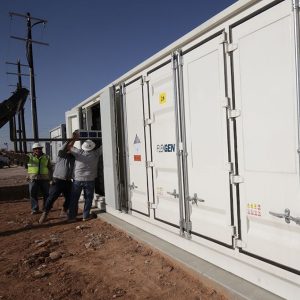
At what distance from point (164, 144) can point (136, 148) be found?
101 centimetres

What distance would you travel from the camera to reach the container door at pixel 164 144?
4668mm

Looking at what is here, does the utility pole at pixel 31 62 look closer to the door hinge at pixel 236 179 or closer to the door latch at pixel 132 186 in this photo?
the door latch at pixel 132 186

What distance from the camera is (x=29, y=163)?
840 centimetres

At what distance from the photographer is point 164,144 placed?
4.86 metres

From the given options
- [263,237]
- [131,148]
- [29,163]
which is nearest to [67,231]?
[131,148]

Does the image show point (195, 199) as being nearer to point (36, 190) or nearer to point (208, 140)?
point (208, 140)

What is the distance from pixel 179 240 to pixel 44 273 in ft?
5.80

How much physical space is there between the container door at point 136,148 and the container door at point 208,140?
138 cm

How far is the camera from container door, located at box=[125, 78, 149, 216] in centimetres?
555

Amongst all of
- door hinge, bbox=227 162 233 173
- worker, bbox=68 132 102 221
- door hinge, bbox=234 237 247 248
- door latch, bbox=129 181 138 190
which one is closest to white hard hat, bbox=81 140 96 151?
worker, bbox=68 132 102 221

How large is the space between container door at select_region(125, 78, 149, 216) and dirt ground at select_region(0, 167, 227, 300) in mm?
632

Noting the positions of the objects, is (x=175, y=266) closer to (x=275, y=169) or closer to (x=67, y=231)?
(x=275, y=169)

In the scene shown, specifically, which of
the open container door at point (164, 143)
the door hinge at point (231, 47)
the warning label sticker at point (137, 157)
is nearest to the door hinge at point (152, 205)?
the open container door at point (164, 143)

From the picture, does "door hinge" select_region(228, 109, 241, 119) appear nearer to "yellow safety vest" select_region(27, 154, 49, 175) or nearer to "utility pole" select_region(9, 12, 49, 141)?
"yellow safety vest" select_region(27, 154, 49, 175)
